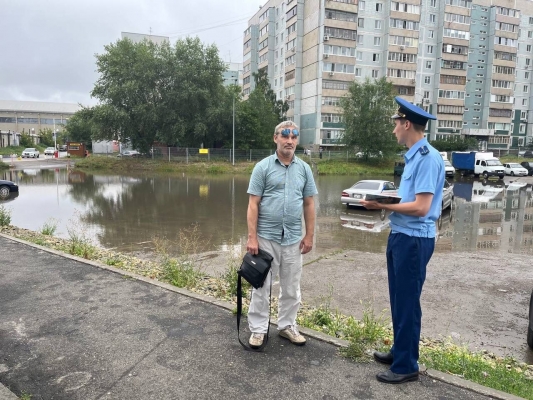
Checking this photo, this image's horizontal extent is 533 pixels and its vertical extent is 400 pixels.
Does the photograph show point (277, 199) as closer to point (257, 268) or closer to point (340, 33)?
point (257, 268)

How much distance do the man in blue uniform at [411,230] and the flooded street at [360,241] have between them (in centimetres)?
247

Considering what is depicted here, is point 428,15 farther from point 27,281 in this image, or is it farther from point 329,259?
point 27,281

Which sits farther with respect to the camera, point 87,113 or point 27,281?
point 87,113

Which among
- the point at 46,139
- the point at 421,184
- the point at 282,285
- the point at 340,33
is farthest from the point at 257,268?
the point at 46,139

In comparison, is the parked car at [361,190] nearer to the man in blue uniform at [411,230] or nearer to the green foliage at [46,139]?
the man in blue uniform at [411,230]

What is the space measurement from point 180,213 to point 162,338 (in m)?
12.1

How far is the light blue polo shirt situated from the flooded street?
2916 millimetres

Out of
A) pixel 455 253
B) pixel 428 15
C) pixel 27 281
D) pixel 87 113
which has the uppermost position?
pixel 428 15

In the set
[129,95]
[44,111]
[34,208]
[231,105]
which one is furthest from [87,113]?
[44,111]

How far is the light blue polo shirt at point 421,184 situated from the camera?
2.96m

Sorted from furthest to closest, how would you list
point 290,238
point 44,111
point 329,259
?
point 44,111 < point 329,259 < point 290,238

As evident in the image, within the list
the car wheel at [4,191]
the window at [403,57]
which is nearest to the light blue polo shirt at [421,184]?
the car wheel at [4,191]

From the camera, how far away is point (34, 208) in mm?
15984

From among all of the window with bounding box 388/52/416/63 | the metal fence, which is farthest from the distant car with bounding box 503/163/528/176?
the window with bounding box 388/52/416/63
